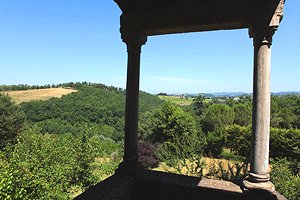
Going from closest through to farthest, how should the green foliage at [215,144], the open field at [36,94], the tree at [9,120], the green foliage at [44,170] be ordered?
the green foliage at [44,170] → the green foliage at [215,144] → the tree at [9,120] → the open field at [36,94]

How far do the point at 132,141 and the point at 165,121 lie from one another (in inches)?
1413

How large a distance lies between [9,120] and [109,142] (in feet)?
66.7

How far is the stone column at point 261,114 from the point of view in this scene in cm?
404

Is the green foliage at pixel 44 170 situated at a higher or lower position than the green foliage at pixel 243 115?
lower

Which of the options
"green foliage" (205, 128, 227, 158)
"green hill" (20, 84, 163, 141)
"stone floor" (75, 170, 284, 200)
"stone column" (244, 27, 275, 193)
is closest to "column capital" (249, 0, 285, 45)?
"stone column" (244, 27, 275, 193)

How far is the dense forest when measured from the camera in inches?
533

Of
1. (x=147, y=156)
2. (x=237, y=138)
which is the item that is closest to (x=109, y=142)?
(x=147, y=156)

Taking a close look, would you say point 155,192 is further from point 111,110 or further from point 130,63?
point 111,110

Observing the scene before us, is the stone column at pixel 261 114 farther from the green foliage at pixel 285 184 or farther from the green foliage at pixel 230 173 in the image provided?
the green foliage at pixel 285 184

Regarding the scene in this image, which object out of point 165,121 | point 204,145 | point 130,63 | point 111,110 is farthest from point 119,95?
point 130,63

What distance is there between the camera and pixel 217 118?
4650 centimetres

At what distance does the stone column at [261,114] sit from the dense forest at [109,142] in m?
4.96

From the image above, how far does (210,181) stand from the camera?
5.06 metres

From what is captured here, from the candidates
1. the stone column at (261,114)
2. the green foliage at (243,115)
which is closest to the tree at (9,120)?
the stone column at (261,114)
